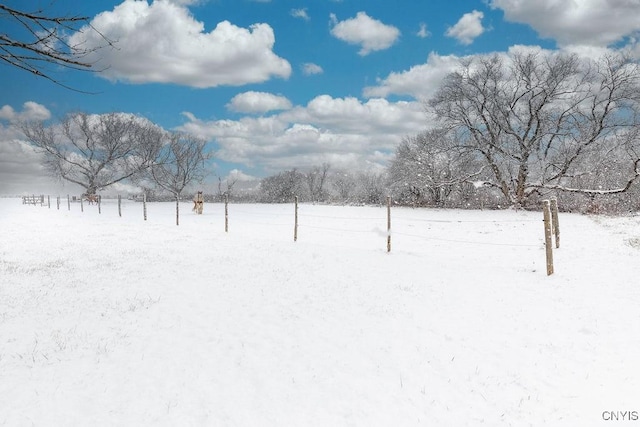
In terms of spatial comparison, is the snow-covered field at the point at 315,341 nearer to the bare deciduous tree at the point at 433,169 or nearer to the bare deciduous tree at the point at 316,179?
the bare deciduous tree at the point at 433,169

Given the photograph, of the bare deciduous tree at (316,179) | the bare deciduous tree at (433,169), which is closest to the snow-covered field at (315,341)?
the bare deciduous tree at (433,169)

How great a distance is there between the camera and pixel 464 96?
32906 mm

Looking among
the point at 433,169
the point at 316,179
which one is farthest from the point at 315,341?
the point at 316,179

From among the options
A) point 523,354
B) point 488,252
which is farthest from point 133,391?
point 488,252

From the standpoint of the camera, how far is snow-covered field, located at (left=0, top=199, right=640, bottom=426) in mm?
4367

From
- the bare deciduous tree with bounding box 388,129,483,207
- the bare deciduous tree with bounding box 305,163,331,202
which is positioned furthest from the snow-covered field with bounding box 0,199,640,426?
the bare deciduous tree with bounding box 305,163,331,202

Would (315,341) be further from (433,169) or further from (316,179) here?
(316,179)

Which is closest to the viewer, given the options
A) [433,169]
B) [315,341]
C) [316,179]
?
[315,341]

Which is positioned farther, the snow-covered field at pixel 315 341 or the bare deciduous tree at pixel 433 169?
the bare deciduous tree at pixel 433 169

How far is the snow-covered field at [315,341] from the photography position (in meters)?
4.37

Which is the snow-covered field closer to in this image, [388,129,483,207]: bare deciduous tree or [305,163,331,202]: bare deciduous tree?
[388,129,483,207]: bare deciduous tree

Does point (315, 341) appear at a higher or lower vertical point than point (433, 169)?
lower

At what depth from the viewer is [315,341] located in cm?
605

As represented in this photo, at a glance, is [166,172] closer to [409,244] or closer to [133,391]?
[409,244]
